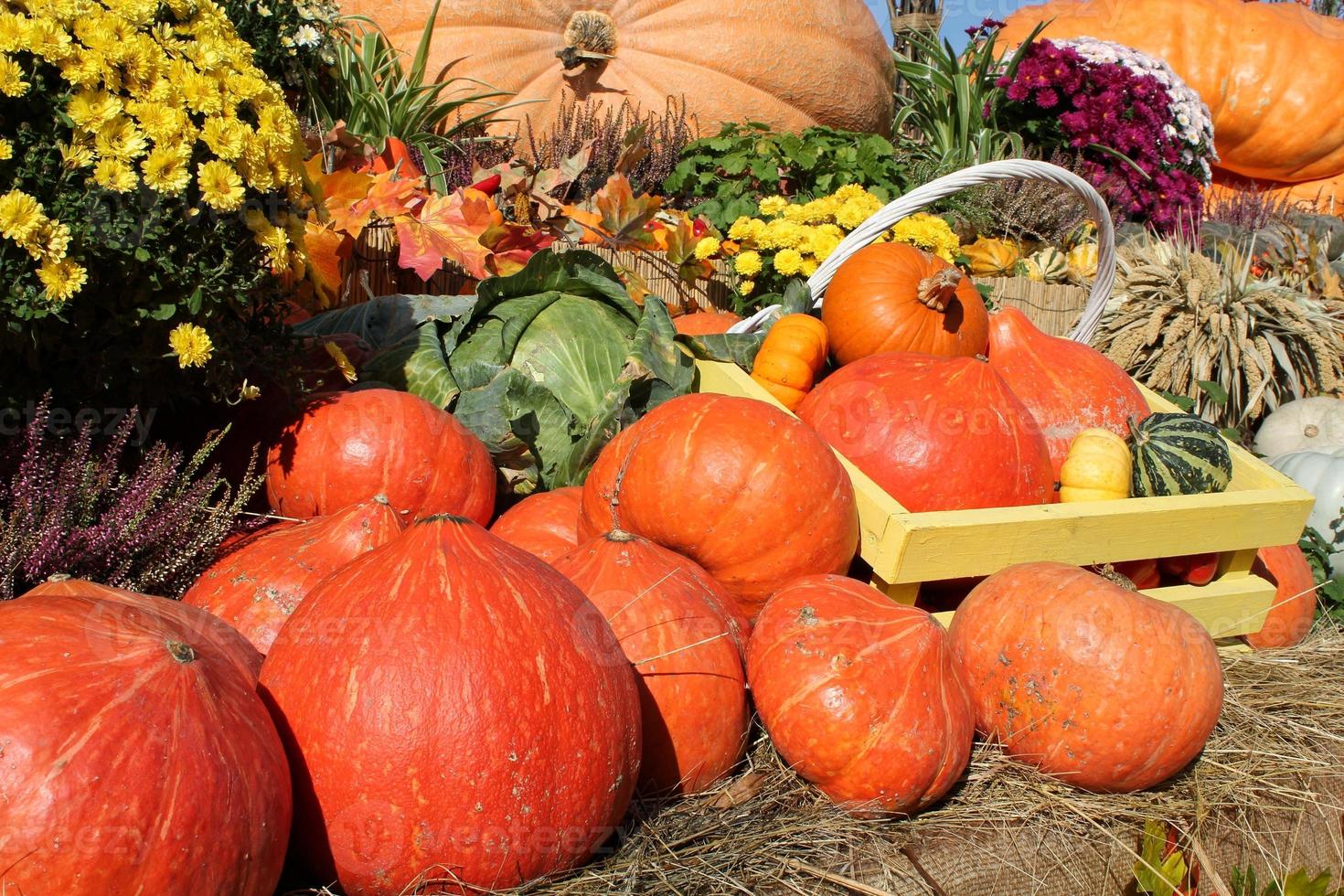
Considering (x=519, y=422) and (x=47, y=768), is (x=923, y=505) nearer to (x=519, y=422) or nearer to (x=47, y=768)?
(x=519, y=422)

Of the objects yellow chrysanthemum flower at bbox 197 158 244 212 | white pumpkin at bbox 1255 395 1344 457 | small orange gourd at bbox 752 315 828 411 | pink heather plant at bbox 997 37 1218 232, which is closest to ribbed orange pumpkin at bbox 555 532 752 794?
yellow chrysanthemum flower at bbox 197 158 244 212

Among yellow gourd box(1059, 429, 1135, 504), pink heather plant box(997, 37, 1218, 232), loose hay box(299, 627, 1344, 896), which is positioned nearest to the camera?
loose hay box(299, 627, 1344, 896)

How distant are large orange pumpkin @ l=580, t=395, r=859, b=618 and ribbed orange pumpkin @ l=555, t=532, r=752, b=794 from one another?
0.76 feet

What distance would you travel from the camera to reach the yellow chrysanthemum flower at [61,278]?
1.87m

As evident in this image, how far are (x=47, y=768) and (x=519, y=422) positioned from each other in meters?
1.84

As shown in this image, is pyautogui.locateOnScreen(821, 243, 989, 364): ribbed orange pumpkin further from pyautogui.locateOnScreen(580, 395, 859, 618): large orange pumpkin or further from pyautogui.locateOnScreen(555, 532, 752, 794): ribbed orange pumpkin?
pyautogui.locateOnScreen(555, 532, 752, 794): ribbed orange pumpkin

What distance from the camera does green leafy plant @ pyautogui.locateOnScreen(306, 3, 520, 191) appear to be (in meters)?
5.18

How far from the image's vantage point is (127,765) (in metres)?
1.27

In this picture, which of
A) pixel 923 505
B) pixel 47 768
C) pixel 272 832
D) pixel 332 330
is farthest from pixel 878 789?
pixel 332 330

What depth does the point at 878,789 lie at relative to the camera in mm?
1955

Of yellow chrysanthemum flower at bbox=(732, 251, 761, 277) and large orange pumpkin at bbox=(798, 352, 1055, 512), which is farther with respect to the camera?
yellow chrysanthemum flower at bbox=(732, 251, 761, 277)

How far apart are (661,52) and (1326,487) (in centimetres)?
499

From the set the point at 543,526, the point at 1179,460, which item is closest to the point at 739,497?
the point at 543,526

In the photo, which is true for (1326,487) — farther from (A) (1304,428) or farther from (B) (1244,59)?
(B) (1244,59)
